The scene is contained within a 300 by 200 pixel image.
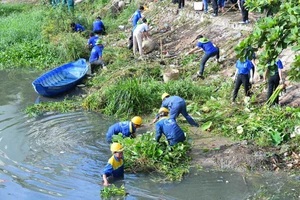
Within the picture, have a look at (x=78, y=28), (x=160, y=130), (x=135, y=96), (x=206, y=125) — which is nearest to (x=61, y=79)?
(x=135, y=96)

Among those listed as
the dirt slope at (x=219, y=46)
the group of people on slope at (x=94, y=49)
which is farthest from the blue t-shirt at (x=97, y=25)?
the dirt slope at (x=219, y=46)

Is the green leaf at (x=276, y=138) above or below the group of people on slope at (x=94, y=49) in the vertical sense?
below

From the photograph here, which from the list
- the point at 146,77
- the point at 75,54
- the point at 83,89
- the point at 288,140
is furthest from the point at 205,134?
the point at 75,54

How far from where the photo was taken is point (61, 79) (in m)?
18.3

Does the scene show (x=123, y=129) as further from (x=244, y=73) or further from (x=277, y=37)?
(x=277, y=37)

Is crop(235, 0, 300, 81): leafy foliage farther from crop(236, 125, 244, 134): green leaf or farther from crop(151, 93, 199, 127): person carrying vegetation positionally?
crop(151, 93, 199, 127): person carrying vegetation

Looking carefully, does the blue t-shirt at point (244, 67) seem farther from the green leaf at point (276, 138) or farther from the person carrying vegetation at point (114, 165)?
the person carrying vegetation at point (114, 165)

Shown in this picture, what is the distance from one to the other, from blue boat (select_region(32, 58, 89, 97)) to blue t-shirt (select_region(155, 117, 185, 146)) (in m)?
6.75

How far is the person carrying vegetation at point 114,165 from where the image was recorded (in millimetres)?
9758

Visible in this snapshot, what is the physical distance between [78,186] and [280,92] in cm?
613

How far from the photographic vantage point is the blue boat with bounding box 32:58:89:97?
16703mm

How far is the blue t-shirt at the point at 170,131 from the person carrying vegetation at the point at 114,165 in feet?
4.25

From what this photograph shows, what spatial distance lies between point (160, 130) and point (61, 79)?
829cm

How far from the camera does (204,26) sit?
66.3 feet
